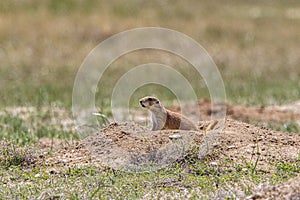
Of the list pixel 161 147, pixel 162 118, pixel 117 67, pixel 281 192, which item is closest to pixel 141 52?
pixel 117 67

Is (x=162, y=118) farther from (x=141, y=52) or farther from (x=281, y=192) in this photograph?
(x=141, y=52)

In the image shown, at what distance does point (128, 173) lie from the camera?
24.5 feet

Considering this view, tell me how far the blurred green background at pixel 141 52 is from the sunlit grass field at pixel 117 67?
0.12 ft

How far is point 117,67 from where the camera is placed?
21.1 meters

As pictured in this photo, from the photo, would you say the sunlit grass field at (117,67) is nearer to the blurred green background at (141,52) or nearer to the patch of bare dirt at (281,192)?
the blurred green background at (141,52)

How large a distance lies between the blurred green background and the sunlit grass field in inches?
1.4

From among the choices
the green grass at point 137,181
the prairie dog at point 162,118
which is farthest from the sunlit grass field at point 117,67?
the prairie dog at point 162,118

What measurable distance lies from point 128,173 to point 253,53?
17144mm

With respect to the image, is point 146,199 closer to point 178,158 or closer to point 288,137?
point 178,158

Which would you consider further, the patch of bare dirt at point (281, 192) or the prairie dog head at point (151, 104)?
the prairie dog head at point (151, 104)

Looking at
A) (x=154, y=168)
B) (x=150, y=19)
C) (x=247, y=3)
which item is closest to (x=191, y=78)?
(x=150, y=19)

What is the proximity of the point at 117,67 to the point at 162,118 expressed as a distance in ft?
39.6

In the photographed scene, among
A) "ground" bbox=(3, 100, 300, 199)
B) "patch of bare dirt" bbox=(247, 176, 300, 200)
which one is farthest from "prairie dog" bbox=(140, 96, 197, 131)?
"patch of bare dirt" bbox=(247, 176, 300, 200)

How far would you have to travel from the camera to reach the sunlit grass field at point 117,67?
277 inches
